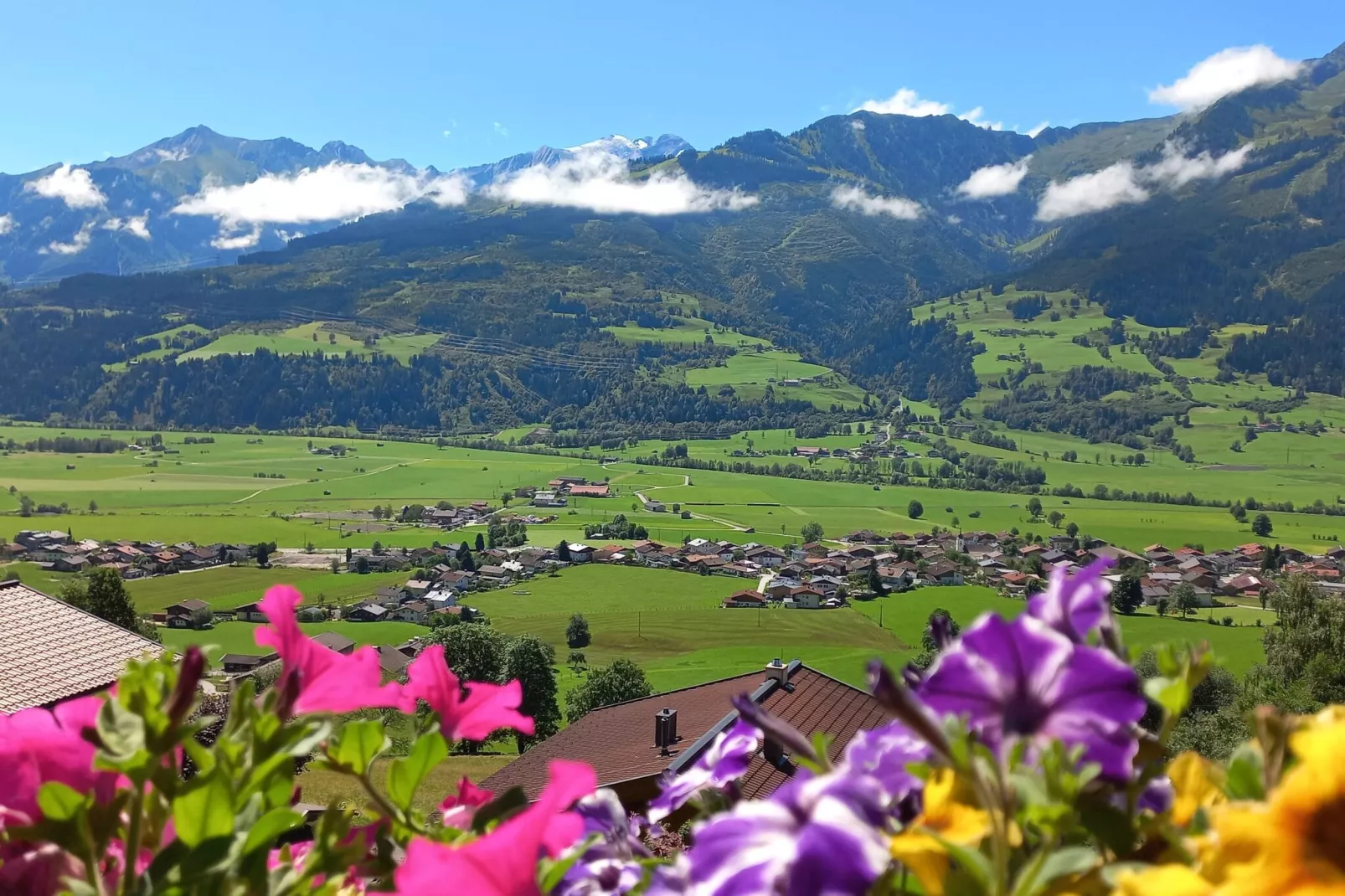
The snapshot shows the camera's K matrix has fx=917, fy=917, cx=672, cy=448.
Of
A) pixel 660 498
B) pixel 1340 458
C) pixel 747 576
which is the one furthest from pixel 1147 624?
pixel 1340 458

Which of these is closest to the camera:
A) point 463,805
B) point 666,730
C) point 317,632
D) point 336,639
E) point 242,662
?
point 463,805

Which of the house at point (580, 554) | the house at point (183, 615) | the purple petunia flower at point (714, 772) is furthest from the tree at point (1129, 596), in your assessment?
the purple petunia flower at point (714, 772)

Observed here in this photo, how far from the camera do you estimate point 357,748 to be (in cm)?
95

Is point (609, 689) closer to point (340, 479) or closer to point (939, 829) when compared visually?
point (939, 829)

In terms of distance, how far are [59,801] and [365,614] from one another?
6514 centimetres

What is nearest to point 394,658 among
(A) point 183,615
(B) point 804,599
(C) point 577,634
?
(C) point 577,634

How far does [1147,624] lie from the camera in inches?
2173

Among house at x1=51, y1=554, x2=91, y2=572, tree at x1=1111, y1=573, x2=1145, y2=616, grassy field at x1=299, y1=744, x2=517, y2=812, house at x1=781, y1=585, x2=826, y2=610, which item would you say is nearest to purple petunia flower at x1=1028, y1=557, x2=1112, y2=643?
grassy field at x1=299, y1=744, x2=517, y2=812

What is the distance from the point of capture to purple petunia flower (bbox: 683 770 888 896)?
2.06 ft

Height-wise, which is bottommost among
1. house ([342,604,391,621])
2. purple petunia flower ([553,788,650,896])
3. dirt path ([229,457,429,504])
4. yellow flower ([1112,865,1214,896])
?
house ([342,604,391,621])

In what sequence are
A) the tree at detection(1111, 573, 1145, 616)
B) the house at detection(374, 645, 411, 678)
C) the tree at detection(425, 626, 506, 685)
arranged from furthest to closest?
the tree at detection(1111, 573, 1145, 616) → the house at detection(374, 645, 411, 678) → the tree at detection(425, 626, 506, 685)

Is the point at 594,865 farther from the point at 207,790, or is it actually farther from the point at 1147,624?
the point at 1147,624

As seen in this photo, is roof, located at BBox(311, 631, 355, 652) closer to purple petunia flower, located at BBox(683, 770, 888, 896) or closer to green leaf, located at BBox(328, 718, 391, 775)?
green leaf, located at BBox(328, 718, 391, 775)

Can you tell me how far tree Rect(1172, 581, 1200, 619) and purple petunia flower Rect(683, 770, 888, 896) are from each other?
224 ft
